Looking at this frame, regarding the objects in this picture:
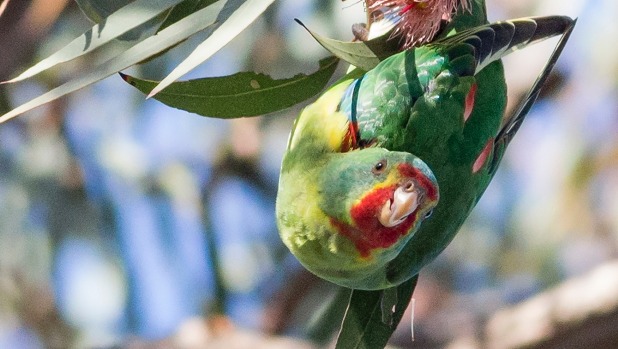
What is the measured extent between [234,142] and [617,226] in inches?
57.7

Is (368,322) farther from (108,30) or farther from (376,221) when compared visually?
(108,30)

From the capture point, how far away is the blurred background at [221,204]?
120 inches

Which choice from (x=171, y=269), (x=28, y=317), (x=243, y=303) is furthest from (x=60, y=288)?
(x=243, y=303)

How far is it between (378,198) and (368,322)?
29cm

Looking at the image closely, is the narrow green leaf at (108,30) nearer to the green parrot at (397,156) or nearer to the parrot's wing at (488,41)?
the green parrot at (397,156)

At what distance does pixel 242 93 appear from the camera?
4.19 ft

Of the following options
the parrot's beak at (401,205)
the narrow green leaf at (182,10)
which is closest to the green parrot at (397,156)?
the parrot's beak at (401,205)

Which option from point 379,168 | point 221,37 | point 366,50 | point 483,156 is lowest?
point 483,156

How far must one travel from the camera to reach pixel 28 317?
10.7ft

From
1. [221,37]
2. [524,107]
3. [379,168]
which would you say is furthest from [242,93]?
[524,107]

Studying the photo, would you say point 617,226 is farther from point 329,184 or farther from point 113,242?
point 329,184

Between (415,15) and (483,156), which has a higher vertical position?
(415,15)

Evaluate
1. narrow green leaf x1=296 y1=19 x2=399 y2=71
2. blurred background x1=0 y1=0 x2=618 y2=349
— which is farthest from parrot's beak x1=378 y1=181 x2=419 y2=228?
blurred background x1=0 y1=0 x2=618 y2=349

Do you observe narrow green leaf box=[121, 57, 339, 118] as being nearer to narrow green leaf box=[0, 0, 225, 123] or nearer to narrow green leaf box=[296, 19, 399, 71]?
narrow green leaf box=[296, 19, 399, 71]
